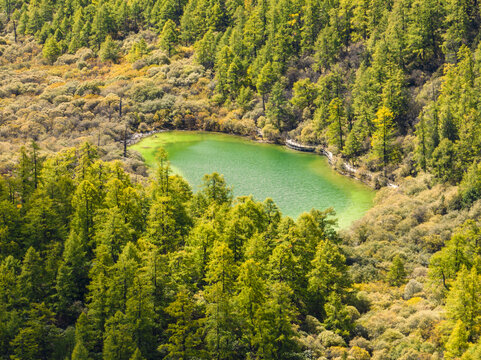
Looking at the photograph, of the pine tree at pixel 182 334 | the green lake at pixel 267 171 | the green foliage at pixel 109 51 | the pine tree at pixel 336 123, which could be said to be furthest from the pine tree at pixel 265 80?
the pine tree at pixel 182 334

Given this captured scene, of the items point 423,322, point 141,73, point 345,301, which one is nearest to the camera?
point 423,322

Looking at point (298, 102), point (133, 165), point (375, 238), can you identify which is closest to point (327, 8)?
point (298, 102)

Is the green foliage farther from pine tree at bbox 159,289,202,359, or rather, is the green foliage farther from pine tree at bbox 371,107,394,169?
pine tree at bbox 159,289,202,359

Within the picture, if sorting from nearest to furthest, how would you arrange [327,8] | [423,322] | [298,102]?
[423,322], [298,102], [327,8]

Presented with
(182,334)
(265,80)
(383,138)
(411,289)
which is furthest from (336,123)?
(182,334)

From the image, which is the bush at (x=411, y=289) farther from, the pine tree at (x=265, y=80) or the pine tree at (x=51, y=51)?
the pine tree at (x=51, y=51)

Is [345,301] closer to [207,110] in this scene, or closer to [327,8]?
[207,110]

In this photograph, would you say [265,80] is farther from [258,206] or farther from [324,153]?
[258,206]
